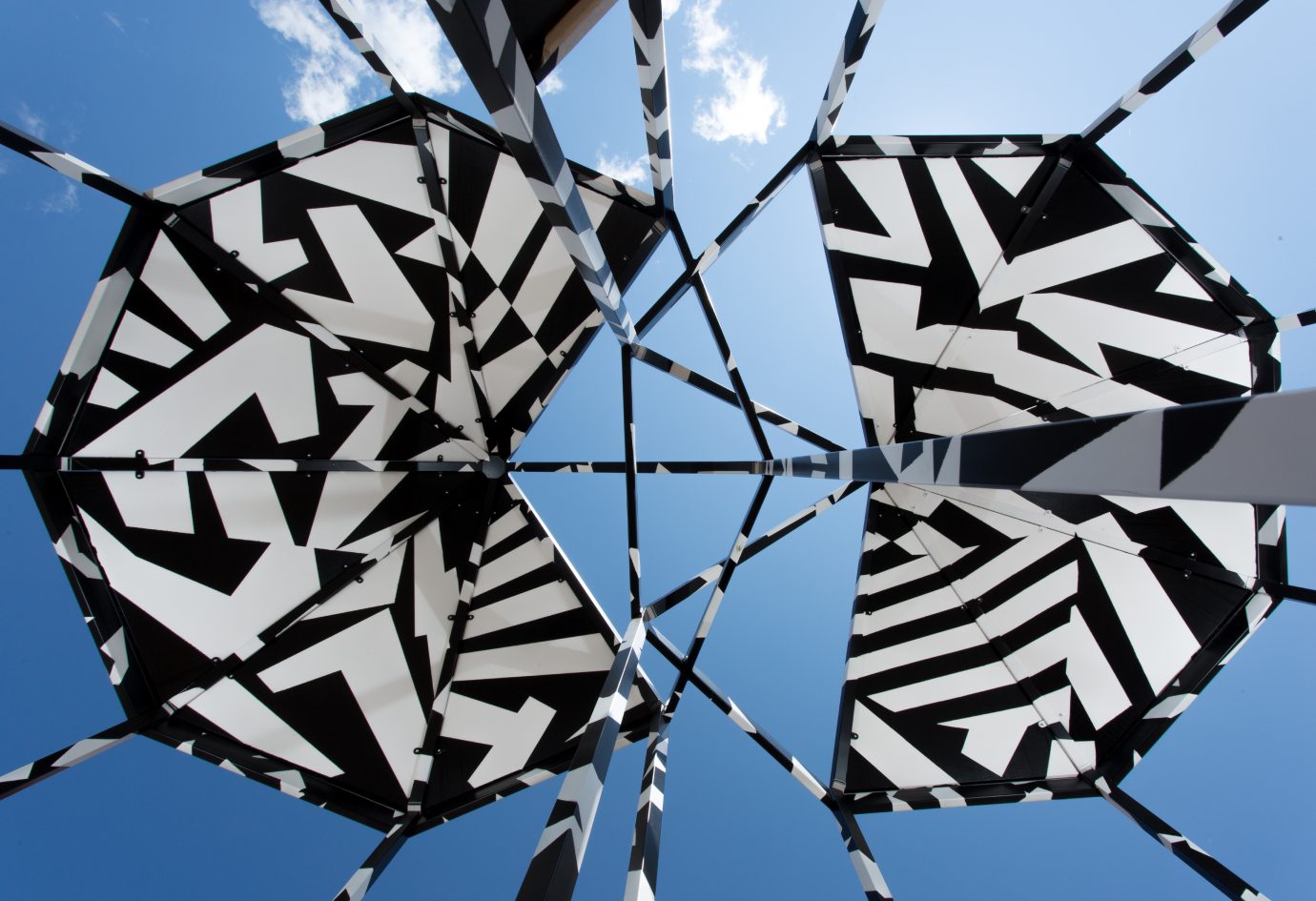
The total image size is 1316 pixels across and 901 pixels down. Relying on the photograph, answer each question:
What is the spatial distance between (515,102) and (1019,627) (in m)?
9.57

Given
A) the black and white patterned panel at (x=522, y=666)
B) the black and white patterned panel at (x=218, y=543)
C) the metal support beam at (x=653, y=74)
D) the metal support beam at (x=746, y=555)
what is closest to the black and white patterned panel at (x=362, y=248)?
the black and white patterned panel at (x=218, y=543)

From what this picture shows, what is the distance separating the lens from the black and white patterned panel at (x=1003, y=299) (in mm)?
6270

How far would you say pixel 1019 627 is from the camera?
8.20 meters

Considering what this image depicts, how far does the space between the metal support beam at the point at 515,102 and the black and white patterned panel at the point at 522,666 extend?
5.04 metres

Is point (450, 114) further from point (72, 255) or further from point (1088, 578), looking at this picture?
point (1088, 578)

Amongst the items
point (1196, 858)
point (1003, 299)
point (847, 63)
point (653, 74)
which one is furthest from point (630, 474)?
point (1196, 858)

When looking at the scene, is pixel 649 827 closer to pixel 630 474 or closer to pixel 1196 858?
pixel 630 474

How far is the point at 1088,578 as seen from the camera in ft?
26.3

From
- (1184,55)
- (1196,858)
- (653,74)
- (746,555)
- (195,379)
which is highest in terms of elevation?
(653,74)

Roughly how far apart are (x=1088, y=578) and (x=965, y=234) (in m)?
5.59

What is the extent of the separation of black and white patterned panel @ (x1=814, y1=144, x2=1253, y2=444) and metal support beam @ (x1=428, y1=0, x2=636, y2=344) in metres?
4.06

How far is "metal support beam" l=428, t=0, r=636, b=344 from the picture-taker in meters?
2.25

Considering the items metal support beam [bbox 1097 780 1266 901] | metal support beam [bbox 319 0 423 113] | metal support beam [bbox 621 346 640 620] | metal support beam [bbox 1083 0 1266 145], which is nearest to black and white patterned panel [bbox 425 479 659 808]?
metal support beam [bbox 621 346 640 620]

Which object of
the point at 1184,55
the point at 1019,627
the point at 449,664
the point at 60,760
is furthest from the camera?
the point at 1019,627
